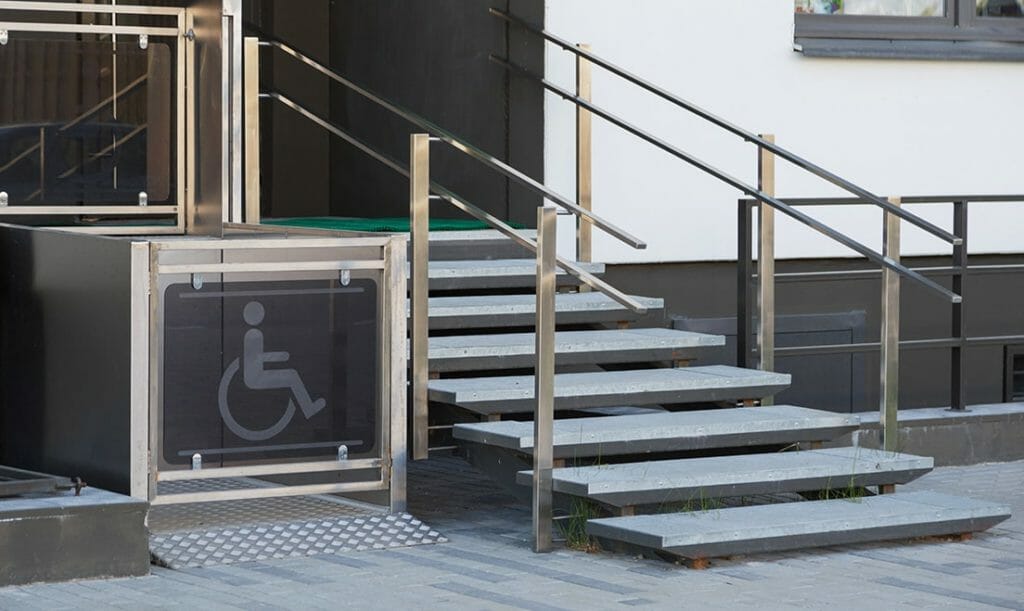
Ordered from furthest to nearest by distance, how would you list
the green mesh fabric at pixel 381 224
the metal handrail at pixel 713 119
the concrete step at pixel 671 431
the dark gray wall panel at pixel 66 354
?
the green mesh fabric at pixel 381 224, the metal handrail at pixel 713 119, the concrete step at pixel 671 431, the dark gray wall panel at pixel 66 354

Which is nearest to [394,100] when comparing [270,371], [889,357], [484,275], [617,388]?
[484,275]

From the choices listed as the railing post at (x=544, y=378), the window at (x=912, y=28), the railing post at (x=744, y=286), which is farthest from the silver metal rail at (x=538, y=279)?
the window at (x=912, y=28)

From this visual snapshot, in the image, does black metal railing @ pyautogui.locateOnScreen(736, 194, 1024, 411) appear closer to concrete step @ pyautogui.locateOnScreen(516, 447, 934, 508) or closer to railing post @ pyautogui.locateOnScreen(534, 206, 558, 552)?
concrete step @ pyautogui.locateOnScreen(516, 447, 934, 508)

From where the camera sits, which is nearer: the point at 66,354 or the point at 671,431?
the point at 66,354

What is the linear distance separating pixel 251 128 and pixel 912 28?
3951mm

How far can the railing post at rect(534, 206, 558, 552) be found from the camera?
23.1ft

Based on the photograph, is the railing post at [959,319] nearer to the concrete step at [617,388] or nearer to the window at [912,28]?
the window at [912,28]

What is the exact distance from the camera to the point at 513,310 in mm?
8492

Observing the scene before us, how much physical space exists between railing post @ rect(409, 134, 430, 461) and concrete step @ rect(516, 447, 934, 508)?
0.69 meters

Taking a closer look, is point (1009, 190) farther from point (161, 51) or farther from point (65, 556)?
point (65, 556)

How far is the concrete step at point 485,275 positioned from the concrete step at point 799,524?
76.5 inches

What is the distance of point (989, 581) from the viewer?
6621mm

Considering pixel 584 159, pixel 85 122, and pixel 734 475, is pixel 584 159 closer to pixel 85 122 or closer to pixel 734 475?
pixel 85 122

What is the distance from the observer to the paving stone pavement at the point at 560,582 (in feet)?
20.3
